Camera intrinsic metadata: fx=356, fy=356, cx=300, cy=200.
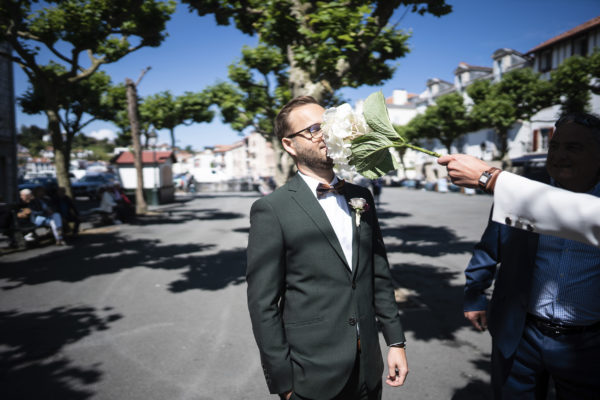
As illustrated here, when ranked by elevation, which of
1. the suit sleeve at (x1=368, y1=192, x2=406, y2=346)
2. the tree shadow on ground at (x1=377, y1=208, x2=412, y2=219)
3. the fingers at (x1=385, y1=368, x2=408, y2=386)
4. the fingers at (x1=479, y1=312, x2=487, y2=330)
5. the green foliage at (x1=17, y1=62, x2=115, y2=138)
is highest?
the green foliage at (x1=17, y1=62, x2=115, y2=138)

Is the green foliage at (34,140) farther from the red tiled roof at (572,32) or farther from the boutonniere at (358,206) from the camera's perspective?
the boutonniere at (358,206)

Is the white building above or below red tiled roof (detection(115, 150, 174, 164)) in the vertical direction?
above

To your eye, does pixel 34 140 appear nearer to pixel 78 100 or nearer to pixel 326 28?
pixel 78 100

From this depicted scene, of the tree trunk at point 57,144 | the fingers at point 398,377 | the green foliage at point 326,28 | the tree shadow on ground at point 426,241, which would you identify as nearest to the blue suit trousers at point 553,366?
the fingers at point 398,377

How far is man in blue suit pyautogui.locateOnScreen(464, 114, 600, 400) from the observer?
1856mm

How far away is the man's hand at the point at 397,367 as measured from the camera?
1912mm

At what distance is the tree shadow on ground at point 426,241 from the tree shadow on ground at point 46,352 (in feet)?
22.2

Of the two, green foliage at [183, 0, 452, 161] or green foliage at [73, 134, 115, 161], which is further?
green foliage at [73, 134, 115, 161]

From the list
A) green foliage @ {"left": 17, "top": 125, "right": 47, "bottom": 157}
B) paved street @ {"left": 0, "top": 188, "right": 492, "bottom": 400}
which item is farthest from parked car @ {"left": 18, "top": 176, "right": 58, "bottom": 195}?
green foliage @ {"left": 17, "top": 125, "right": 47, "bottom": 157}

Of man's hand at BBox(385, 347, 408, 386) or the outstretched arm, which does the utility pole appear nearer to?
man's hand at BBox(385, 347, 408, 386)

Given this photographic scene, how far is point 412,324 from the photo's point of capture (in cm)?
468

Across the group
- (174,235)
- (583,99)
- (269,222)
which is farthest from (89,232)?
(583,99)

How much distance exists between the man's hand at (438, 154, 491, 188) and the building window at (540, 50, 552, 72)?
37876mm

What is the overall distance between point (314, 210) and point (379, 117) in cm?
59
